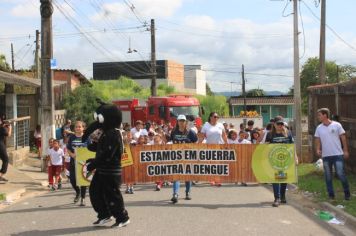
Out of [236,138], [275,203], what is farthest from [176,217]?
[236,138]

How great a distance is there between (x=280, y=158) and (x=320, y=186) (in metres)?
2.18

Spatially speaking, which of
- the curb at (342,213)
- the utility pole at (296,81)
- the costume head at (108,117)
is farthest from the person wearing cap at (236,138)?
the costume head at (108,117)

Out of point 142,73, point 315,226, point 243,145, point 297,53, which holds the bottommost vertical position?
point 315,226

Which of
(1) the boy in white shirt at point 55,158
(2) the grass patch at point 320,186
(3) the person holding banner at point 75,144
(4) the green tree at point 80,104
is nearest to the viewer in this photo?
(2) the grass patch at point 320,186

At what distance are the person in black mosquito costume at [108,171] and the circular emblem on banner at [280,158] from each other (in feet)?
13.0

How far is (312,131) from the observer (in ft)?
63.4

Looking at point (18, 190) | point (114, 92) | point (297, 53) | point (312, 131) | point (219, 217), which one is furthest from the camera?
point (114, 92)

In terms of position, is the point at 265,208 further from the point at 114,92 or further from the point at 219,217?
the point at 114,92

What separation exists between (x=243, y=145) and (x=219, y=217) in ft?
9.09

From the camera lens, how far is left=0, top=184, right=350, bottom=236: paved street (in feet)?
27.3

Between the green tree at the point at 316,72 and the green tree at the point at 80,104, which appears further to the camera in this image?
the green tree at the point at 316,72

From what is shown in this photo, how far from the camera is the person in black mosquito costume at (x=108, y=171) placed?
8477 mm

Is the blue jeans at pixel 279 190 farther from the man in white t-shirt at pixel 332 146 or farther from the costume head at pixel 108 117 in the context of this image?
the costume head at pixel 108 117

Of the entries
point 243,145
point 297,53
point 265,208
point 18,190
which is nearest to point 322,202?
point 265,208
